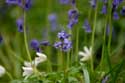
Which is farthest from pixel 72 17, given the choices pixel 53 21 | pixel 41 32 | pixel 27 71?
pixel 41 32

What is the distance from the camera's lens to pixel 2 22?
5.62m

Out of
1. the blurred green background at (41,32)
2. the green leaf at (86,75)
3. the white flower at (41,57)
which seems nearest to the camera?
the green leaf at (86,75)

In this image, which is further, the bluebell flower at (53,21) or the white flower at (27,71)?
the bluebell flower at (53,21)

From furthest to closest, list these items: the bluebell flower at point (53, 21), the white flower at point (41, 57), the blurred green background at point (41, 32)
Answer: the bluebell flower at point (53, 21), the blurred green background at point (41, 32), the white flower at point (41, 57)

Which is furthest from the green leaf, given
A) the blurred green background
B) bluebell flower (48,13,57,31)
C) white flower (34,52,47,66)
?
bluebell flower (48,13,57,31)

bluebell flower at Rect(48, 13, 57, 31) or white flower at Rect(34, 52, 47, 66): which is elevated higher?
white flower at Rect(34, 52, 47, 66)

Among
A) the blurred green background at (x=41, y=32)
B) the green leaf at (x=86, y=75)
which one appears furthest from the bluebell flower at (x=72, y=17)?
the blurred green background at (x=41, y=32)

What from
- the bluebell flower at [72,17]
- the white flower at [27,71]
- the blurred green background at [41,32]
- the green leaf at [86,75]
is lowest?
the blurred green background at [41,32]

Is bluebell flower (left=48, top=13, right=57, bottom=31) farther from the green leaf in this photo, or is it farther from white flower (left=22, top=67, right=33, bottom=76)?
the green leaf

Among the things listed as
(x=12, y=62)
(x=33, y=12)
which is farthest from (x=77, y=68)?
(x=33, y=12)

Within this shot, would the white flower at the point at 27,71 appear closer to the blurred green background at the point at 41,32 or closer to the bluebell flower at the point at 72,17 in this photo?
the bluebell flower at the point at 72,17

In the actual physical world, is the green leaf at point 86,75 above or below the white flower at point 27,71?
above

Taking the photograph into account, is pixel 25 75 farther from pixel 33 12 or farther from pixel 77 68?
pixel 33 12

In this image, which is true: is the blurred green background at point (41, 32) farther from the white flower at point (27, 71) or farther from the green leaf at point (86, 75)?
the green leaf at point (86, 75)
